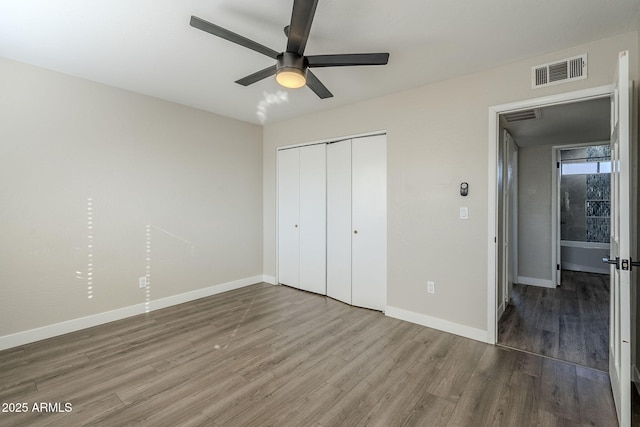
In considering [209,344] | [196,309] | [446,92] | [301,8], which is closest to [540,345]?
[446,92]

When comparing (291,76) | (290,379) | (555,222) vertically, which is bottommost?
(290,379)

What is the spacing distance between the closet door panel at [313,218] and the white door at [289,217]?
100 mm

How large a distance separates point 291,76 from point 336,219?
2265 mm

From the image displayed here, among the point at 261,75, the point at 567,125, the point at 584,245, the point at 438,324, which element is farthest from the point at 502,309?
the point at 584,245

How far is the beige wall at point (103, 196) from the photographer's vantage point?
263cm

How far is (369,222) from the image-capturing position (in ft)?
11.7

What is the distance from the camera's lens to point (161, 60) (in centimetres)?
257

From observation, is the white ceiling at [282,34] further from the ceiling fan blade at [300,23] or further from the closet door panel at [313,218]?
the closet door panel at [313,218]

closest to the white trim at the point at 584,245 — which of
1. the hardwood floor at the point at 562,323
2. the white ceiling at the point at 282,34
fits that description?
the hardwood floor at the point at 562,323

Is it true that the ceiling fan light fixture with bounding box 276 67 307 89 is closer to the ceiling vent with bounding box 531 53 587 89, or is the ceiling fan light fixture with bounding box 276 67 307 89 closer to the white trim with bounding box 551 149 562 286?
the ceiling vent with bounding box 531 53 587 89

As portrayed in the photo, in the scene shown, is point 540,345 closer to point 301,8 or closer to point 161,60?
point 301,8

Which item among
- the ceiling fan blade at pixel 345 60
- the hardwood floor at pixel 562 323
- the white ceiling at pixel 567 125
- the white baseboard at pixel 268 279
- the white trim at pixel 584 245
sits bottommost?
the hardwood floor at pixel 562 323

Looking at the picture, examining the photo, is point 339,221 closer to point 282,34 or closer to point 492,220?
point 492,220

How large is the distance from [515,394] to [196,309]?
321 cm
